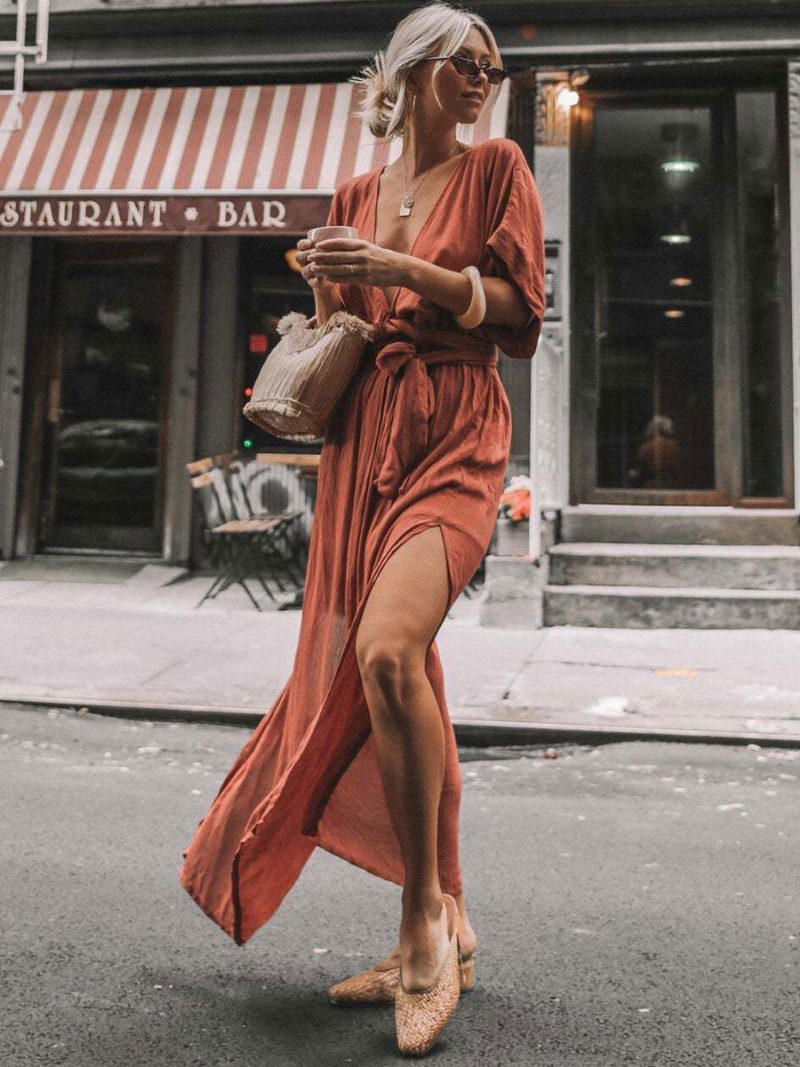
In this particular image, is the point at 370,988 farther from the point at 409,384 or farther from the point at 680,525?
the point at 680,525

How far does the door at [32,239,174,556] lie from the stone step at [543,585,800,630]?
4.77 m

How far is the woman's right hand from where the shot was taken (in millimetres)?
2297

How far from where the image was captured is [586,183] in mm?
9992

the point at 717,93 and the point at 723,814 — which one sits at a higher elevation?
the point at 717,93

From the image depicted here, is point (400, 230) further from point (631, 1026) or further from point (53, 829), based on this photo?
point (53, 829)

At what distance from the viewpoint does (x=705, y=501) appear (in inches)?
382

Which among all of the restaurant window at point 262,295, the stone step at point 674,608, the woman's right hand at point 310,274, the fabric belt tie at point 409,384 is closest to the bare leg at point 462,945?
the fabric belt tie at point 409,384

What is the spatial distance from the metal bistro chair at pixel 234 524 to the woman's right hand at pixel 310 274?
704cm

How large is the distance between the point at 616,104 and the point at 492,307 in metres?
8.55

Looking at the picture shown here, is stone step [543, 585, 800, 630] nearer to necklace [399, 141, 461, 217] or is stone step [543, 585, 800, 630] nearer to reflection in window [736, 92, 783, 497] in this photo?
reflection in window [736, 92, 783, 497]

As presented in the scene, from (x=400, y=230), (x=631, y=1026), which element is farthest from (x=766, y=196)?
(x=631, y=1026)

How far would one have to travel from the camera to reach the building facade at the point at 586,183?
905cm

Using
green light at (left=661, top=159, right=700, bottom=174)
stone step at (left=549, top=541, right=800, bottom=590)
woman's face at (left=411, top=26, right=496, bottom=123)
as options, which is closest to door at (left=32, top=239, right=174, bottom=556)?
stone step at (left=549, top=541, right=800, bottom=590)

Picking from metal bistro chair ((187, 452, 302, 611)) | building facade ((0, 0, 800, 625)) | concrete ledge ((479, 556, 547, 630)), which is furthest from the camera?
metal bistro chair ((187, 452, 302, 611))
